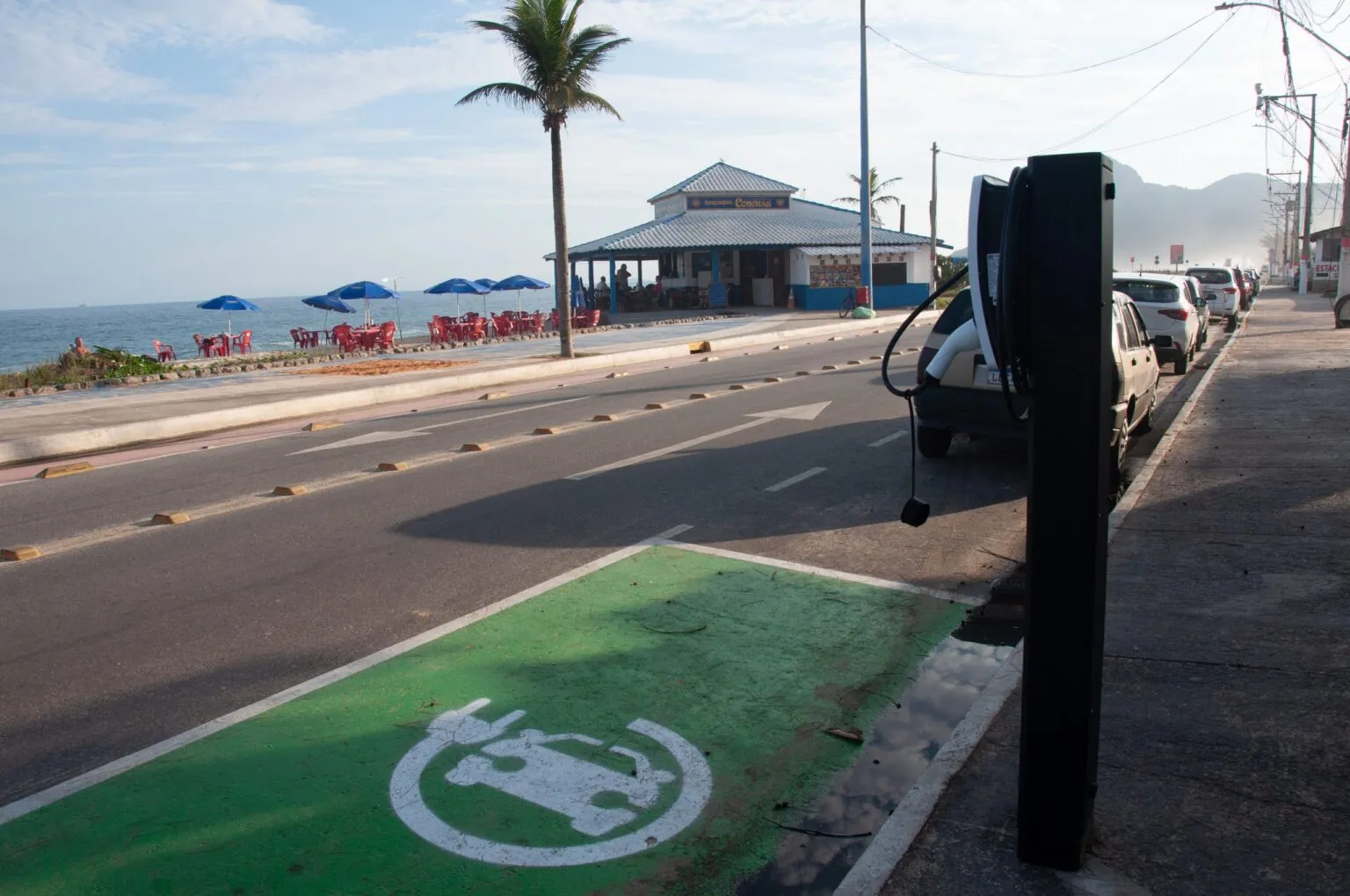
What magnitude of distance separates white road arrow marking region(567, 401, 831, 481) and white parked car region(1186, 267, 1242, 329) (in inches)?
812

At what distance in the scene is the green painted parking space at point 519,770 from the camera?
3736 millimetres

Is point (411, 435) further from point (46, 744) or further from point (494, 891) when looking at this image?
point (494, 891)

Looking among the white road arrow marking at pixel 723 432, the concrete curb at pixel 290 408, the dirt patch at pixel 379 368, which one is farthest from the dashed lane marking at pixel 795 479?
the dirt patch at pixel 379 368

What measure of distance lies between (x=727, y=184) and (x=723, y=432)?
123 feet

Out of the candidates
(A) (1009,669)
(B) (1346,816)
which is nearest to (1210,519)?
(A) (1009,669)

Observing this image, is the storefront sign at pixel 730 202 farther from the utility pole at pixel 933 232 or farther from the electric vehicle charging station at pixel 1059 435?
the electric vehicle charging station at pixel 1059 435

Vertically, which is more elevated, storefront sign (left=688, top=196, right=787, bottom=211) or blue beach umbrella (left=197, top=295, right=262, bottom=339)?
storefront sign (left=688, top=196, right=787, bottom=211)

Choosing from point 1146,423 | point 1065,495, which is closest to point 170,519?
point 1065,495

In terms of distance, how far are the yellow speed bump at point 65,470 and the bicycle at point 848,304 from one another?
31285mm

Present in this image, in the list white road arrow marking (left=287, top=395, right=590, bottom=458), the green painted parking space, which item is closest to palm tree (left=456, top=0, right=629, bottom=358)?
white road arrow marking (left=287, top=395, right=590, bottom=458)

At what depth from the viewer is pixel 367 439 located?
1370 cm

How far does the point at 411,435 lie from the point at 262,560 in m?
6.18

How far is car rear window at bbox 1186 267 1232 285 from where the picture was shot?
103 feet

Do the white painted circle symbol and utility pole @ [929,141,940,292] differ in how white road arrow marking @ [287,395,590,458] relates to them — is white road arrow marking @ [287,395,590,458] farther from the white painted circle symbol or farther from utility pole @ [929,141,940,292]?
utility pole @ [929,141,940,292]
